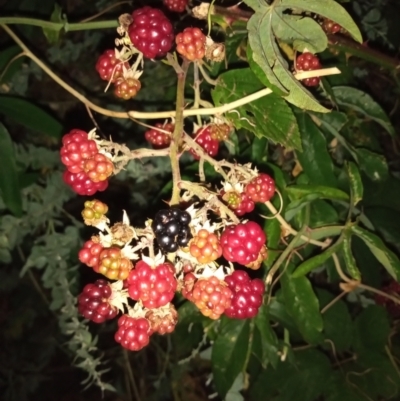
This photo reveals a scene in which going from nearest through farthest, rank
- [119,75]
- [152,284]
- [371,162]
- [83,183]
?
[152,284]
[83,183]
[119,75]
[371,162]

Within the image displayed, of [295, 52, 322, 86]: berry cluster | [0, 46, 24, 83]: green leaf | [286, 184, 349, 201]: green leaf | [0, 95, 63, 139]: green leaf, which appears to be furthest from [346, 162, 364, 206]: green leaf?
[0, 46, 24, 83]: green leaf

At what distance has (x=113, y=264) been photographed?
0.65 metres

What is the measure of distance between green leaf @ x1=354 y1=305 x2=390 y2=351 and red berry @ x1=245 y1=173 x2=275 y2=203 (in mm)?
673

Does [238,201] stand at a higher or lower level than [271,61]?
lower

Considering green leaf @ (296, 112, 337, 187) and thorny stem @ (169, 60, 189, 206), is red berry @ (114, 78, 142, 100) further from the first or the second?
green leaf @ (296, 112, 337, 187)

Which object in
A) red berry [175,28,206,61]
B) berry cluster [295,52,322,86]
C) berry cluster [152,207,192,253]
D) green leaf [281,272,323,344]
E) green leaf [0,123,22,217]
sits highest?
red berry [175,28,206,61]

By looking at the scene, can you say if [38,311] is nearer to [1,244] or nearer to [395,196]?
[1,244]

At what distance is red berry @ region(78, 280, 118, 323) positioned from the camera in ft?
2.27

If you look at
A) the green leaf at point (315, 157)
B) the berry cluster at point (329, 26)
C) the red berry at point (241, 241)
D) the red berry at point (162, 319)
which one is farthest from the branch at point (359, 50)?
the red berry at point (162, 319)

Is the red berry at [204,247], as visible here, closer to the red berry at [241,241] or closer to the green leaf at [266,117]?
the red berry at [241,241]

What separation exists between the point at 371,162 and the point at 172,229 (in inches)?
26.5

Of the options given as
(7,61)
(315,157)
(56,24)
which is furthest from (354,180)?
(7,61)

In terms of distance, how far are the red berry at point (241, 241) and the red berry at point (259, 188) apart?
0.28 ft

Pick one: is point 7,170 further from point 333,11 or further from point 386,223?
point 386,223
